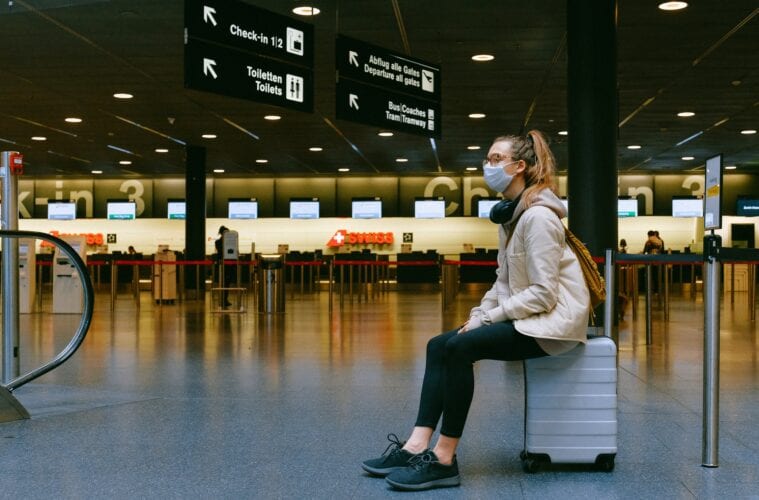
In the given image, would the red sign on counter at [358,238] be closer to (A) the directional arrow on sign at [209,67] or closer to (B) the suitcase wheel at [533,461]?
(A) the directional arrow on sign at [209,67]

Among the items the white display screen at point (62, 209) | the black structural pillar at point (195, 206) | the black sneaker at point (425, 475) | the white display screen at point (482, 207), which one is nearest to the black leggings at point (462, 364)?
the black sneaker at point (425, 475)

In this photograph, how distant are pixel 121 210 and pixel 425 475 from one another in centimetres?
2801

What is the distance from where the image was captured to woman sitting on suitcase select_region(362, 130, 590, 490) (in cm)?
358

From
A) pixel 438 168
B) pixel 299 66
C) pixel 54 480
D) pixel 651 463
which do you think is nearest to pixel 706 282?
pixel 651 463

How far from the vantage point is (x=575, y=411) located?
148 inches

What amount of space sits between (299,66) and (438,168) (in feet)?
63.2

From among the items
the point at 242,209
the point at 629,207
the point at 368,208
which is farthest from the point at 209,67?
the point at 629,207

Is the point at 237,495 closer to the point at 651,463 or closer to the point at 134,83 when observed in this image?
the point at 651,463

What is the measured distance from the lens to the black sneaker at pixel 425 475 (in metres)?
3.43

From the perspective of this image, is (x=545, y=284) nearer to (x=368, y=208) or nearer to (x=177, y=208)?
(x=368, y=208)

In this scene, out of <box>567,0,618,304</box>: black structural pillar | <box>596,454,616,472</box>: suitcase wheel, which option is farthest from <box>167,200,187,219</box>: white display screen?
<box>596,454,616,472</box>: suitcase wheel

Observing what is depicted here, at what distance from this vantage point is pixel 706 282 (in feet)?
12.8

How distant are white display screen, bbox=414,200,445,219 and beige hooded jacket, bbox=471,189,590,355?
24946 mm

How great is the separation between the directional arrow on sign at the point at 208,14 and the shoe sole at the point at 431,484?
14.9 ft
